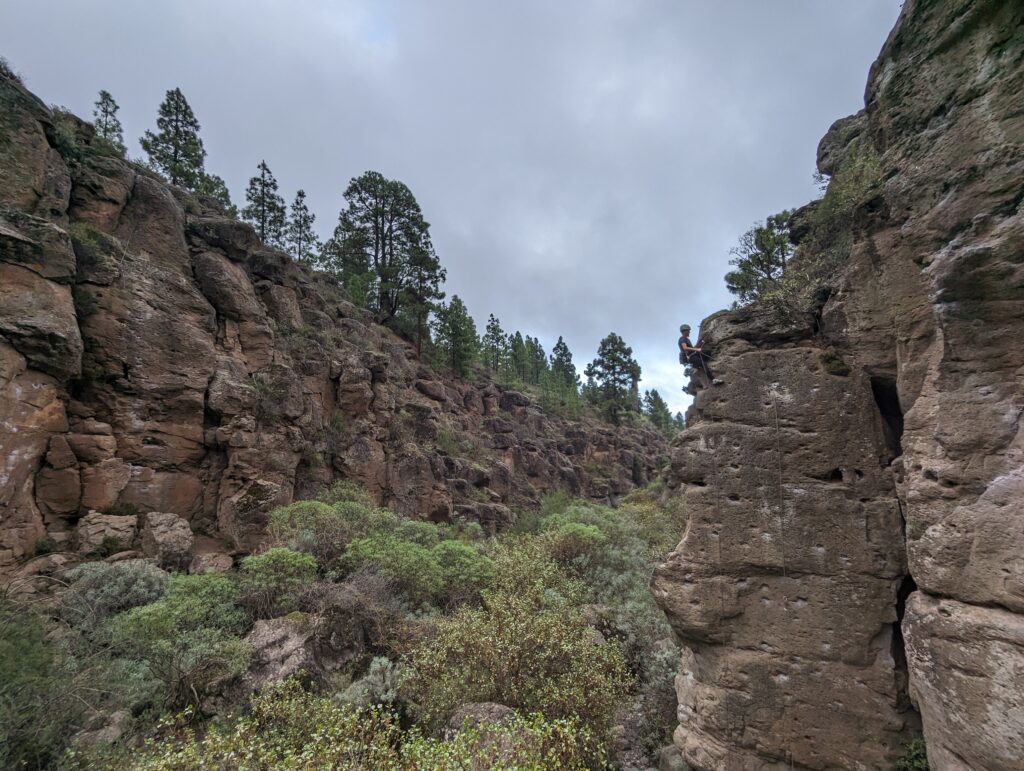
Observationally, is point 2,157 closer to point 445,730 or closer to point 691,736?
point 445,730

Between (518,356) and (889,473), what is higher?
(518,356)

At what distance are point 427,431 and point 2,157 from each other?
679 inches

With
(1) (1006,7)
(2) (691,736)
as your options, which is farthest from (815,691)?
(1) (1006,7)

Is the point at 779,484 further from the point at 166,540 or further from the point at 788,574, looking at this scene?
the point at 166,540

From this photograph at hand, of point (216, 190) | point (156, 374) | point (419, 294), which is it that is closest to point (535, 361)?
point (419, 294)

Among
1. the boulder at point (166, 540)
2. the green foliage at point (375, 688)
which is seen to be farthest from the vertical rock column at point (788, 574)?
the boulder at point (166, 540)

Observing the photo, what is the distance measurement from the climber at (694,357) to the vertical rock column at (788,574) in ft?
1.71

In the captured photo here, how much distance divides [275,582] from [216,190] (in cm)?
2738

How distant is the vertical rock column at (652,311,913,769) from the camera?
4785mm

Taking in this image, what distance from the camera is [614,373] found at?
1790 inches

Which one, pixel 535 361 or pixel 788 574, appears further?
pixel 535 361

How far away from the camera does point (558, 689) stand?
6.19 m

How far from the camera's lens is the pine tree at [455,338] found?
31781mm

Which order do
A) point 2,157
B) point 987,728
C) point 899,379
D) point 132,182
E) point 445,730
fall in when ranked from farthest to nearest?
point 132,182, point 2,157, point 445,730, point 899,379, point 987,728
